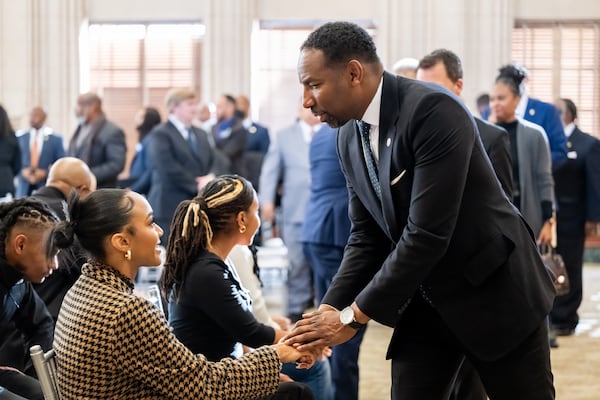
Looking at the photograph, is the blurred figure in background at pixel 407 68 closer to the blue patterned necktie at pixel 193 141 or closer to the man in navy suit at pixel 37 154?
the blue patterned necktie at pixel 193 141

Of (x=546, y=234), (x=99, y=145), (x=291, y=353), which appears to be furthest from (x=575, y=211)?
(x=291, y=353)

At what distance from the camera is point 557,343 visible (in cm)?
814

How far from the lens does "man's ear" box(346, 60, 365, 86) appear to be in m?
3.13

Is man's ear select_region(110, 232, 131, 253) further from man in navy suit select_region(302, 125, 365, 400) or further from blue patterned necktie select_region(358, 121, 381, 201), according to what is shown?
man in navy suit select_region(302, 125, 365, 400)

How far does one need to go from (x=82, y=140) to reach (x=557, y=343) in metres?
4.41

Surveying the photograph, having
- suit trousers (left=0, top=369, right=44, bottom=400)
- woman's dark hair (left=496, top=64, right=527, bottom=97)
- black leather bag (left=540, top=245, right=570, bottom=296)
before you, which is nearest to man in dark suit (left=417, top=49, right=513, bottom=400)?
woman's dark hair (left=496, top=64, right=527, bottom=97)

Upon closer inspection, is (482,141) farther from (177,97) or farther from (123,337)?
(177,97)

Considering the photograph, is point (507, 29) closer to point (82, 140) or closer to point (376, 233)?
point (82, 140)

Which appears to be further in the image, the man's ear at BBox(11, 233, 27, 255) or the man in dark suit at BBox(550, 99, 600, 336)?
the man in dark suit at BBox(550, 99, 600, 336)

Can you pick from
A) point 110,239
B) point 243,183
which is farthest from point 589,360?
point 110,239

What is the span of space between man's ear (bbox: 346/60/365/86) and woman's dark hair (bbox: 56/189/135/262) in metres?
0.74

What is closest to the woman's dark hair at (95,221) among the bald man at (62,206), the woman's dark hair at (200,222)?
the woman's dark hair at (200,222)

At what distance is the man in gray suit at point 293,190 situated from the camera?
8.23m

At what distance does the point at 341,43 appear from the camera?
123 inches
